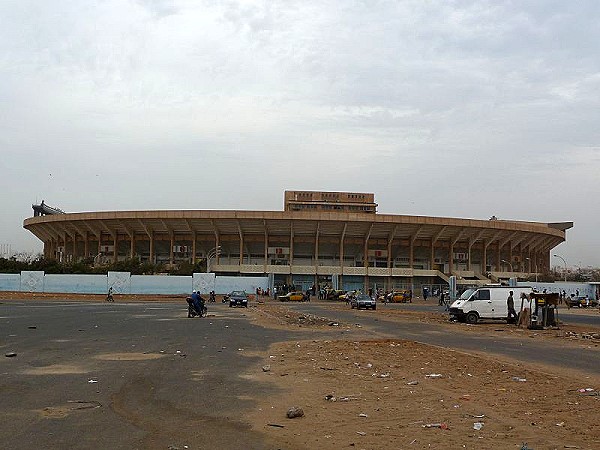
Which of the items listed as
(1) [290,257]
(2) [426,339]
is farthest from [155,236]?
(2) [426,339]

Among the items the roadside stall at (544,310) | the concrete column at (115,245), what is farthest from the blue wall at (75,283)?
the roadside stall at (544,310)

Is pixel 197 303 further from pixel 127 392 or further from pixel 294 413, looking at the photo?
pixel 294 413

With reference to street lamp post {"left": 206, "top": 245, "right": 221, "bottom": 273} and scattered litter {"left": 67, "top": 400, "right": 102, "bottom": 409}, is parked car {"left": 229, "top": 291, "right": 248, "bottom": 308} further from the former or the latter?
scattered litter {"left": 67, "top": 400, "right": 102, "bottom": 409}

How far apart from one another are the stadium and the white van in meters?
54.9

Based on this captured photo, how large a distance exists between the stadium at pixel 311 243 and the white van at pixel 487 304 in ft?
180

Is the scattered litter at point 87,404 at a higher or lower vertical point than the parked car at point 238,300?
higher

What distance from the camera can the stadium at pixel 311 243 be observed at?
290 ft

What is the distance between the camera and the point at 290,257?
90.6m

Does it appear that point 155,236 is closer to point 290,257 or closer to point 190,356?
point 290,257

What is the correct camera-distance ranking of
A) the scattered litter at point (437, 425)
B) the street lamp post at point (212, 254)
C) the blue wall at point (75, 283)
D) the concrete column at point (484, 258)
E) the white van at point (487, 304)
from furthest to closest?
the concrete column at point (484, 258)
the street lamp post at point (212, 254)
the blue wall at point (75, 283)
the white van at point (487, 304)
the scattered litter at point (437, 425)

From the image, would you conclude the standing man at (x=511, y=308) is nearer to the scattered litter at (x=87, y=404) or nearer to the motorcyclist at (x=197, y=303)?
the motorcyclist at (x=197, y=303)

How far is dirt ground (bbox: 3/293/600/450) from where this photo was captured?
680cm

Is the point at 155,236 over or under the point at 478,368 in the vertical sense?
over

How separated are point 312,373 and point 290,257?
78576 millimetres
